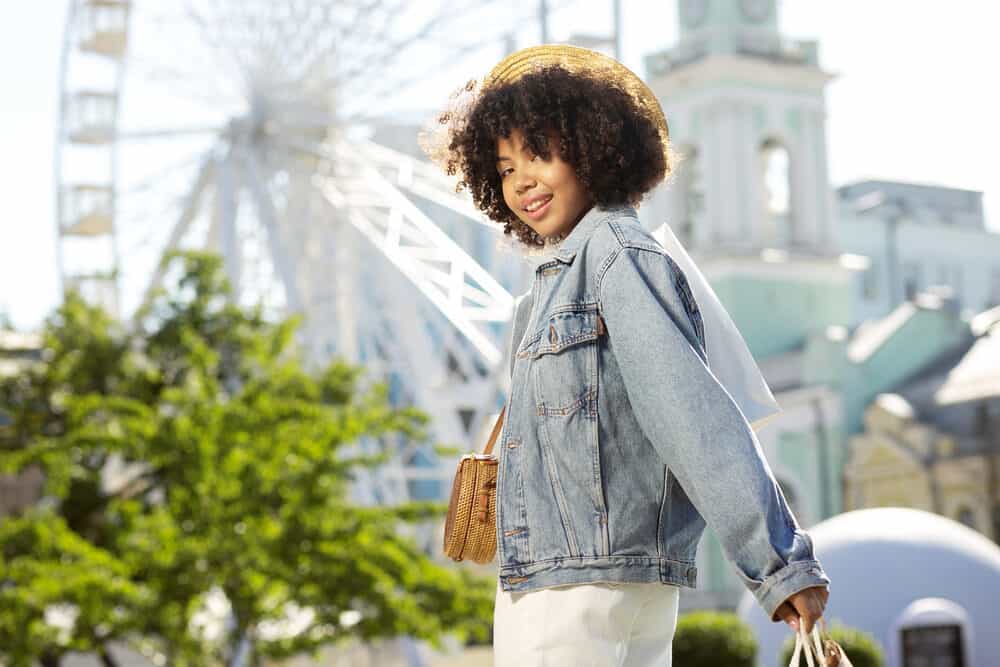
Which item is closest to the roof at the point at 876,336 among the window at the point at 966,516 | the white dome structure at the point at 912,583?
the window at the point at 966,516

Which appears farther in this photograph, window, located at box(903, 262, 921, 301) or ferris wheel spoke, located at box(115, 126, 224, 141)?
window, located at box(903, 262, 921, 301)

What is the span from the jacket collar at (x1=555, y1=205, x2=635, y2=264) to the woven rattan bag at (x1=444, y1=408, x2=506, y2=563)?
14.3 inches

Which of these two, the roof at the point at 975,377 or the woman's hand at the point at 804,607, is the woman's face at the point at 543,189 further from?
the roof at the point at 975,377

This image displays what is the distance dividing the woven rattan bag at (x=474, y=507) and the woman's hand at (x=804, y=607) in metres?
0.72

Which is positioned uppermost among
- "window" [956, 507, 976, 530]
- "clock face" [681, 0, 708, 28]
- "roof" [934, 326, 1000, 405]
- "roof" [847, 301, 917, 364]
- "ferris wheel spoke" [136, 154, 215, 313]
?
"clock face" [681, 0, 708, 28]

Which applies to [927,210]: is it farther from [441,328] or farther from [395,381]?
[441,328]

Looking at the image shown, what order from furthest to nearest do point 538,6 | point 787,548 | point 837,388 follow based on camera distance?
point 837,388
point 538,6
point 787,548

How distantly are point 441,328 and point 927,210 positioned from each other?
46.1 metres

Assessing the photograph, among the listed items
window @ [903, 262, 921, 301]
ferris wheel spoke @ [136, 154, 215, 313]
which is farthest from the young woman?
window @ [903, 262, 921, 301]

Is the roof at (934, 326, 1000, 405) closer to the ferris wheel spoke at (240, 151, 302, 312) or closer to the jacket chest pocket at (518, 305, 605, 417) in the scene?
the ferris wheel spoke at (240, 151, 302, 312)

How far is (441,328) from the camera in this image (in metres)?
22.4

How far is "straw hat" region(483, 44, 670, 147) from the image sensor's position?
3.02 meters

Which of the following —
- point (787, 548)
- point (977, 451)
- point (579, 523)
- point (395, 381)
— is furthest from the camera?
point (395, 381)

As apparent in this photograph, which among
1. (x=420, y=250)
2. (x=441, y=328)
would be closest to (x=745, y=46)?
(x=441, y=328)
